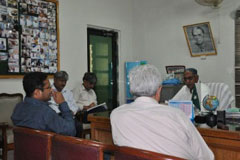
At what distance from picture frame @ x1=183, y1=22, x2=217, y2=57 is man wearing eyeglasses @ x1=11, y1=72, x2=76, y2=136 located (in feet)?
12.3

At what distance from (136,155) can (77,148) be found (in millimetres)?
382

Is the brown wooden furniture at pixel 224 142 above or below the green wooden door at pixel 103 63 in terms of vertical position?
below

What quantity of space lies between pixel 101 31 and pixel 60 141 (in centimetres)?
465

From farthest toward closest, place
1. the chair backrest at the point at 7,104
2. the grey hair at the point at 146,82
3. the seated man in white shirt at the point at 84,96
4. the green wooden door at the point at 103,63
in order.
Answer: the green wooden door at the point at 103,63 → the seated man in white shirt at the point at 84,96 → the chair backrest at the point at 7,104 → the grey hair at the point at 146,82

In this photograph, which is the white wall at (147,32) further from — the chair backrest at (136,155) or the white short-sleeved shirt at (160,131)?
the chair backrest at (136,155)

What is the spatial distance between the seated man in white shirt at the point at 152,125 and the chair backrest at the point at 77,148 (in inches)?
6.7

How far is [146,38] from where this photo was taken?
627cm

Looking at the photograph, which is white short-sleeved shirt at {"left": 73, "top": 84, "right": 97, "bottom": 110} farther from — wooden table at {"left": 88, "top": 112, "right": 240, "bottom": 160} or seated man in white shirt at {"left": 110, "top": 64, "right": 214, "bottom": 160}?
seated man in white shirt at {"left": 110, "top": 64, "right": 214, "bottom": 160}

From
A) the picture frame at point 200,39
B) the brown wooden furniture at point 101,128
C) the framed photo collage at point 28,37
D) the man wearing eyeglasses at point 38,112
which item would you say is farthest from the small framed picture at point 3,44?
the picture frame at point 200,39

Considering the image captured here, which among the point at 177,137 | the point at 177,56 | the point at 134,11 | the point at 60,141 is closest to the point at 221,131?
the point at 177,137

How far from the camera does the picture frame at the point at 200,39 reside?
16.9 ft

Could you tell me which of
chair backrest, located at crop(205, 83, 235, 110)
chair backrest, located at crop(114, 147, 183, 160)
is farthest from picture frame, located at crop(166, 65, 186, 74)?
chair backrest, located at crop(114, 147, 183, 160)

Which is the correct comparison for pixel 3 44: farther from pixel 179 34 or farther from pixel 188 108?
pixel 179 34

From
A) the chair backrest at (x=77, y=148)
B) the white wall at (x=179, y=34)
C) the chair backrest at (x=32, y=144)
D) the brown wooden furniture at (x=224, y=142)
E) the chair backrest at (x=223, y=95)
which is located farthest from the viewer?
the white wall at (x=179, y=34)
